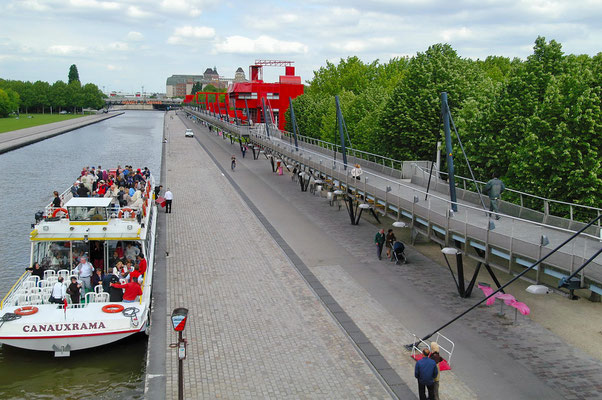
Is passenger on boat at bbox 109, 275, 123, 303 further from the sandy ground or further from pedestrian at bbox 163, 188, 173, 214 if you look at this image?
pedestrian at bbox 163, 188, 173, 214

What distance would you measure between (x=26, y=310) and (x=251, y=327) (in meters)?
5.83

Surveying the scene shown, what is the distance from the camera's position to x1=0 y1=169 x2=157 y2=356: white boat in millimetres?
14383

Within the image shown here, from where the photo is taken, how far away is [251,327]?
50.9ft

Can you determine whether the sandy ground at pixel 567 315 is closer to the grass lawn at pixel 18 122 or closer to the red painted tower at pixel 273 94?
the red painted tower at pixel 273 94

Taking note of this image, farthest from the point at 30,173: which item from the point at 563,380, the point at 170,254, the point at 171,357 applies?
the point at 563,380

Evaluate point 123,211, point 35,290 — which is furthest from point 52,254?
point 123,211

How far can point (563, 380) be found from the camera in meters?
13.0

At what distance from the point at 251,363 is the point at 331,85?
68062mm

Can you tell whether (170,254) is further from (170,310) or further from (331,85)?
(331,85)

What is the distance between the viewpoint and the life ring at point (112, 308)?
15.1 metres

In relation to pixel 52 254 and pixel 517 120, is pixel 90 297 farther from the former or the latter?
pixel 517 120

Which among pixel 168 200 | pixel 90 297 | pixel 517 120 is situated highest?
pixel 517 120

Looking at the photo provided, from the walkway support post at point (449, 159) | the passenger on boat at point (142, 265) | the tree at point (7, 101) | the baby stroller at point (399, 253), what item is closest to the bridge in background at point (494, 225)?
the walkway support post at point (449, 159)

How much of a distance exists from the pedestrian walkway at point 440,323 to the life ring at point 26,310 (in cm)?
854
